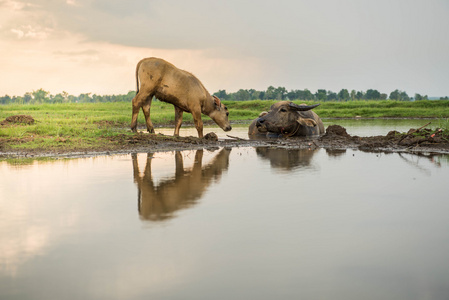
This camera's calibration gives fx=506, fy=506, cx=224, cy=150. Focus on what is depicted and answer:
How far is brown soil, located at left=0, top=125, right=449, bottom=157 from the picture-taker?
10.9 meters

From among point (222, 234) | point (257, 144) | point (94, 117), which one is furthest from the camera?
point (94, 117)

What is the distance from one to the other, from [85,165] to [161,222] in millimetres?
4453

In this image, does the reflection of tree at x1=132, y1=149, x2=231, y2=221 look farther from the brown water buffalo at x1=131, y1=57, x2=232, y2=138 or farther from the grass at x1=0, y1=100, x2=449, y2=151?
the brown water buffalo at x1=131, y1=57, x2=232, y2=138

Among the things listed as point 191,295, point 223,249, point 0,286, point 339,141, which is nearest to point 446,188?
point 223,249

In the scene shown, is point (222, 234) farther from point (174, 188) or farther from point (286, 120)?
point (286, 120)

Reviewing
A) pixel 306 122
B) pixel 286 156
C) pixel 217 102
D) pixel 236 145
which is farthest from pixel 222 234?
pixel 217 102

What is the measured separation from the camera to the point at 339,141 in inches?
538

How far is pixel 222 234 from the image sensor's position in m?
4.54

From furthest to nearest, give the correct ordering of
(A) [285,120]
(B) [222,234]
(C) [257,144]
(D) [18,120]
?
(D) [18,120], (A) [285,120], (C) [257,144], (B) [222,234]

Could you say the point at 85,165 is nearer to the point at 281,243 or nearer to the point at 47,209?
the point at 47,209

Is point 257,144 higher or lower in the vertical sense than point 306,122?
lower

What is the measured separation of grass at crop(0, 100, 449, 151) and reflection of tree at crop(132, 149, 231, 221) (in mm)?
3066

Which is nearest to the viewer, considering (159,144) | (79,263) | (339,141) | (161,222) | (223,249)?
(79,263)

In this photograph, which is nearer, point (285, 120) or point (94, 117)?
point (285, 120)
